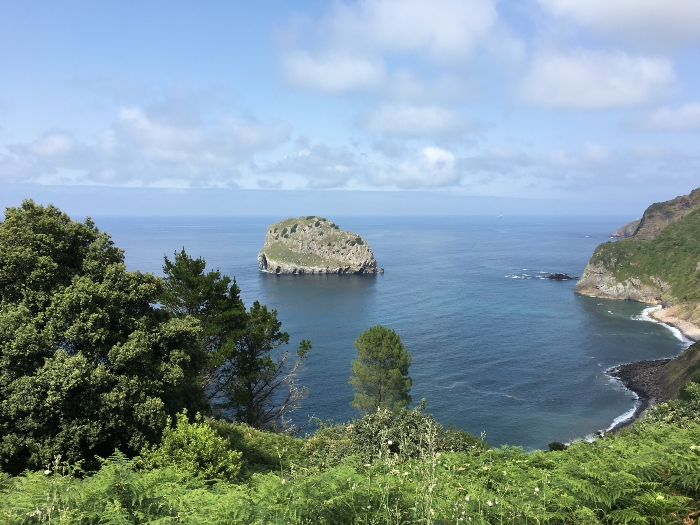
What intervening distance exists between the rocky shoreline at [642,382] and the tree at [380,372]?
31902mm

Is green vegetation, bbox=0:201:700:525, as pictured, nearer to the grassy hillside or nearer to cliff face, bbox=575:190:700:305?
the grassy hillside

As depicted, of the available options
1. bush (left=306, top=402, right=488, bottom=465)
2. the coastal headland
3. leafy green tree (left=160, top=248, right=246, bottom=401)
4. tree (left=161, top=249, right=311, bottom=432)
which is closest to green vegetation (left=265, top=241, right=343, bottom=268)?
the coastal headland

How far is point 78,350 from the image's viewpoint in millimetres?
16422

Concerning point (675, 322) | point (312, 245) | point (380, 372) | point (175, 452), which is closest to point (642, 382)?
point (675, 322)

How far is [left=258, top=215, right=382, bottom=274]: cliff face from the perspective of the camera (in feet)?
549

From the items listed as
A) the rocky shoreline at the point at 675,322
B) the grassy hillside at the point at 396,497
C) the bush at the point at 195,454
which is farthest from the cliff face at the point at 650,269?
the bush at the point at 195,454

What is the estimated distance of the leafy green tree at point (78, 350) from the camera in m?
14.4

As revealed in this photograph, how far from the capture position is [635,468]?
8352 millimetres

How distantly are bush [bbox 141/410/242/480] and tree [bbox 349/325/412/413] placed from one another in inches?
951

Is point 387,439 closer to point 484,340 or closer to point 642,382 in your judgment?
point 642,382

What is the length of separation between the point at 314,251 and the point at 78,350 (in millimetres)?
161688

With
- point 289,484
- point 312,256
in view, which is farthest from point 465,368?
point 312,256

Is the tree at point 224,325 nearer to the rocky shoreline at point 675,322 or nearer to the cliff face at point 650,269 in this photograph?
the rocky shoreline at point 675,322

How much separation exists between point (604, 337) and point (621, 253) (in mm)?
54585
